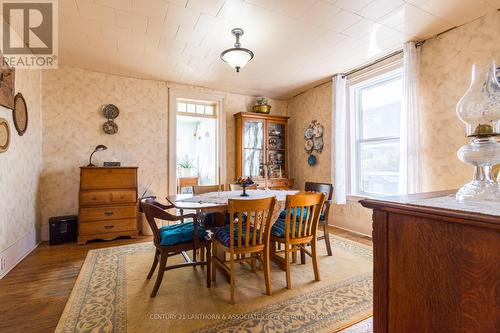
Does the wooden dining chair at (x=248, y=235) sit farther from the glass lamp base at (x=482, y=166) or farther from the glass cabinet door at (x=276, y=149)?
the glass cabinet door at (x=276, y=149)

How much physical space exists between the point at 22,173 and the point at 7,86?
1045 millimetres

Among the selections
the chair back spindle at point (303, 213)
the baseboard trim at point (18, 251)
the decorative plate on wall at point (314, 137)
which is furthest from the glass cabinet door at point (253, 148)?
the baseboard trim at point (18, 251)

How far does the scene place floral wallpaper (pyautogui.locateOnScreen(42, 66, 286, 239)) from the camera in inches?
142

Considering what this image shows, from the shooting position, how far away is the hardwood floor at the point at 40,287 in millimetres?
1744

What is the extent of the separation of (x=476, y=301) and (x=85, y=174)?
406 centimetres

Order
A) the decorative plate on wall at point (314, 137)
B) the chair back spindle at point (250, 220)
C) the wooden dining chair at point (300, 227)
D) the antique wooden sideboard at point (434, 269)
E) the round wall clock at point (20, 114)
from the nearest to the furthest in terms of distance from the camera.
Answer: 1. the antique wooden sideboard at point (434, 269)
2. the chair back spindle at point (250, 220)
3. the wooden dining chair at point (300, 227)
4. the round wall clock at point (20, 114)
5. the decorative plate on wall at point (314, 137)

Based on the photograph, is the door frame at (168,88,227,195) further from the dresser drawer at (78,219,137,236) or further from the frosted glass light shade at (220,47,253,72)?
the frosted glass light shade at (220,47,253,72)

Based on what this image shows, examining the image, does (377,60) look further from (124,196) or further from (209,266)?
(124,196)

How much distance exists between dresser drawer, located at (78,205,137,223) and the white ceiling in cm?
213

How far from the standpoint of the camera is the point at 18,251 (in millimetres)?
2787

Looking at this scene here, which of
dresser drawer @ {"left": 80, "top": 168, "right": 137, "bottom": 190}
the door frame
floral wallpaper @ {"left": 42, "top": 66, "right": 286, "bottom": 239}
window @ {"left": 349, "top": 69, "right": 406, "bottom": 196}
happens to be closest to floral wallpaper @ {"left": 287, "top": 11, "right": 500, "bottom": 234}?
window @ {"left": 349, "top": 69, "right": 406, "bottom": 196}

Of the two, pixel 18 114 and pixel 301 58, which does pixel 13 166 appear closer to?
pixel 18 114

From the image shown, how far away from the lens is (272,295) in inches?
81.5

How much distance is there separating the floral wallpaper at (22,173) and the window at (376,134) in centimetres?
454
